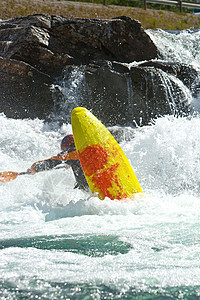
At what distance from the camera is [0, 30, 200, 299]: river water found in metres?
2.07

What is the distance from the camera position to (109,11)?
17312mm

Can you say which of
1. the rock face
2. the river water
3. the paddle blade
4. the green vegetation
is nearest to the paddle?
the paddle blade

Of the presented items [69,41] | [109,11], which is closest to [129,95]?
[69,41]

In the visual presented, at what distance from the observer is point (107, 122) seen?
8.97m

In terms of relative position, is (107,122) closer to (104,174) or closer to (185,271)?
(104,174)

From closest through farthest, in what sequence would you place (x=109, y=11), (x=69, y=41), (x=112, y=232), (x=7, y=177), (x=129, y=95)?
(x=112, y=232) < (x=7, y=177) < (x=129, y=95) < (x=69, y=41) < (x=109, y=11)

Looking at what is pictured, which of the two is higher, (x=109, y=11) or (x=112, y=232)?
(x=109, y=11)

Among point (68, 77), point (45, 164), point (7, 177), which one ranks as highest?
point (68, 77)

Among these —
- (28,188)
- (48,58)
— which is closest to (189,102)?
(48,58)

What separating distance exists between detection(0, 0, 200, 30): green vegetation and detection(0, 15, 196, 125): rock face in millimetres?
5784

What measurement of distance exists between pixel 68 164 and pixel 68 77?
5.12 m

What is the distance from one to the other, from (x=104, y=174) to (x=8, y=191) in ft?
4.32

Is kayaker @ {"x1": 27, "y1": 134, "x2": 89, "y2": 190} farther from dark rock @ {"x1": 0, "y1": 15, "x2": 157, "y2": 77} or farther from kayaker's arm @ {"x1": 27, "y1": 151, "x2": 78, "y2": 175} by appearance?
dark rock @ {"x1": 0, "y1": 15, "x2": 157, "y2": 77}

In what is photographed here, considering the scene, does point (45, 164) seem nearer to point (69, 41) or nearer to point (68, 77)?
point (68, 77)
